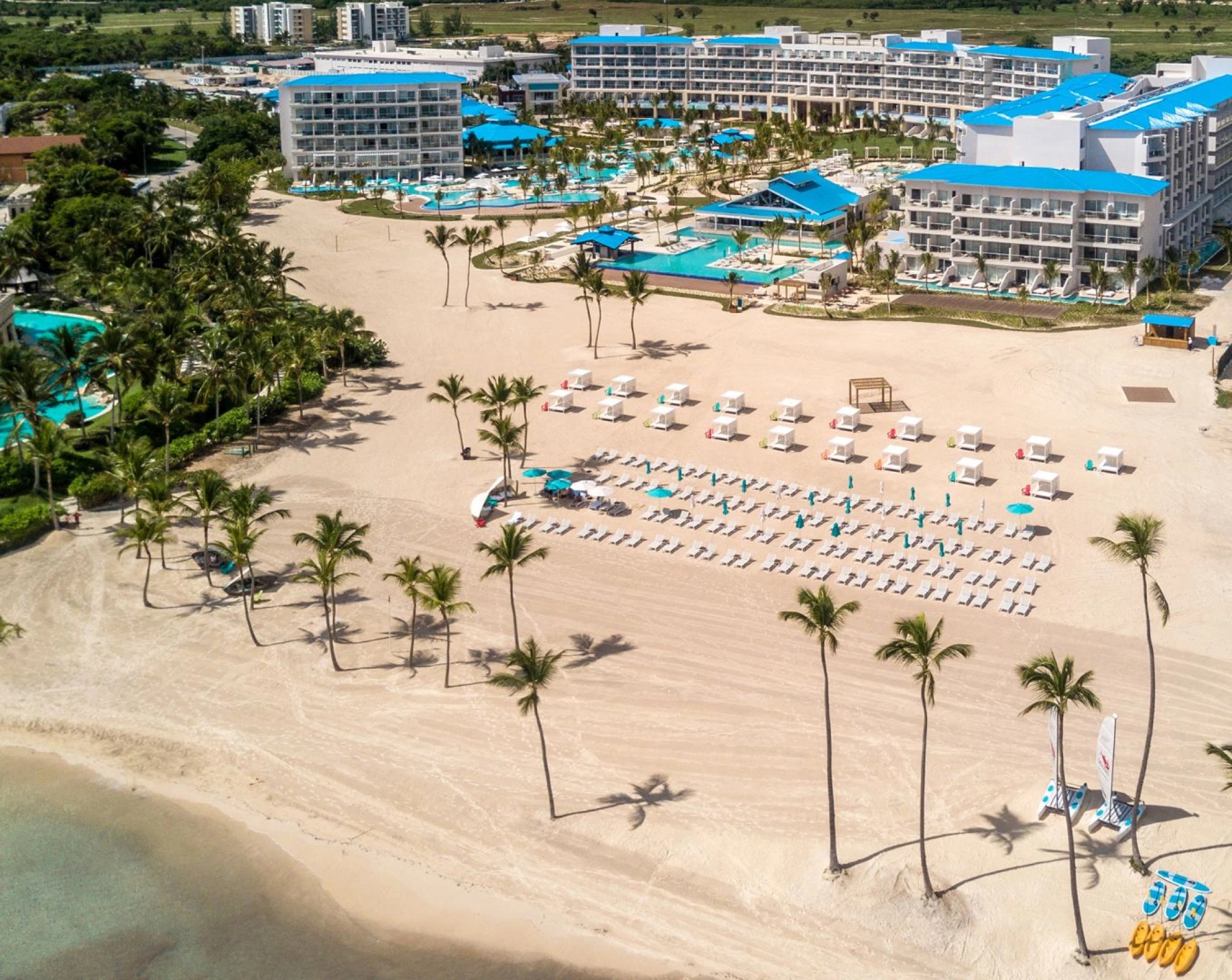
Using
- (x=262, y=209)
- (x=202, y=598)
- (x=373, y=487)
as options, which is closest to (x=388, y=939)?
(x=202, y=598)

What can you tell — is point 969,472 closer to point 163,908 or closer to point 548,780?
point 548,780

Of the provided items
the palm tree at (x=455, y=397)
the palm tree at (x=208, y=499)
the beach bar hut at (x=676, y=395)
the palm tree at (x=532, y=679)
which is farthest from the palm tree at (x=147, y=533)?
the beach bar hut at (x=676, y=395)

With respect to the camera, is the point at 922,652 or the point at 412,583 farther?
the point at 412,583

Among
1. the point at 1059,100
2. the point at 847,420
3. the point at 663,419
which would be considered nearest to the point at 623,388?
the point at 663,419

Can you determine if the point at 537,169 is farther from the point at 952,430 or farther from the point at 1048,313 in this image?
the point at 952,430

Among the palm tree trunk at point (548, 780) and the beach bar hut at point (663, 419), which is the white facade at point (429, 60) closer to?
the beach bar hut at point (663, 419)

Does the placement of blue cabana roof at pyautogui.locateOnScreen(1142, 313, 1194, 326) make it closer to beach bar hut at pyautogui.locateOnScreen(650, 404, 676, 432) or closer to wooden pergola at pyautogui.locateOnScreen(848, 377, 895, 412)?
wooden pergola at pyautogui.locateOnScreen(848, 377, 895, 412)
